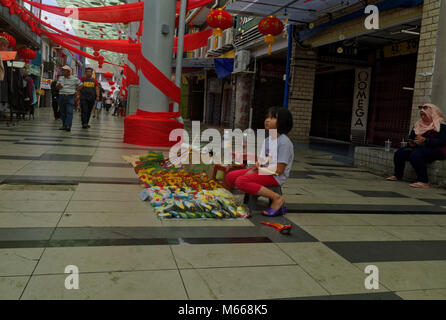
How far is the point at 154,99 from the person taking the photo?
28.0ft

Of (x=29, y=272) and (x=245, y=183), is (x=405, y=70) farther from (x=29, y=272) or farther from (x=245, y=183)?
(x=29, y=272)

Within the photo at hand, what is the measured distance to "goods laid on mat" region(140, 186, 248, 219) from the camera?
3475 millimetres

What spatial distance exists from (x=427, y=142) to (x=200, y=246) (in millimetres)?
4803

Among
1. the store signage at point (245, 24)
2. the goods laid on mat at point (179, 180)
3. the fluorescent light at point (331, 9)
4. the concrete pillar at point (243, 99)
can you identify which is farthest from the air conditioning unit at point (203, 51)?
the goods laid on mat at point (179, 180)

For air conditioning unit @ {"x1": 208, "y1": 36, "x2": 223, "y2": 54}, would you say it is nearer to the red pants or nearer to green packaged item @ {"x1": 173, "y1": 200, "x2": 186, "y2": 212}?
the red pants

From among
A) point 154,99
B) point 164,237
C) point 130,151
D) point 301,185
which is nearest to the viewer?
point 164,237

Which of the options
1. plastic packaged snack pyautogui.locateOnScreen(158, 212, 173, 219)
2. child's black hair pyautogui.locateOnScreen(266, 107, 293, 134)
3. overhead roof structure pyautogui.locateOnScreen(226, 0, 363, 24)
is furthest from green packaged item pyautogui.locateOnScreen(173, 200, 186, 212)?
overhead roof structure pyautogui.locateOnScreen(226, 0, 363, 24)

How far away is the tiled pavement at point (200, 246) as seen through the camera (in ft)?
6.90

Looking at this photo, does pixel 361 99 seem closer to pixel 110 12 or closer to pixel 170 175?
pixel 110 12

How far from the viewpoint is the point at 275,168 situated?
3.80m

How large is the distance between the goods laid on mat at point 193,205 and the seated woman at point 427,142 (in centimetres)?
371

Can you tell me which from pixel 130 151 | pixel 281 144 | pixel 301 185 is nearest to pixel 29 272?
pixel 281 144

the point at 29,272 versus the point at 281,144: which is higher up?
the point at 281,144

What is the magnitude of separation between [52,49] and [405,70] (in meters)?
32.4
